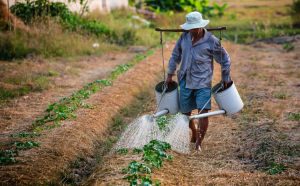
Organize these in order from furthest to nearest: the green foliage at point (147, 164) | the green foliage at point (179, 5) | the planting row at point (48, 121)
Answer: the green foliage at point (179, 5)
the planting row at point (48, 121)
the green foliage at point (147, 164)

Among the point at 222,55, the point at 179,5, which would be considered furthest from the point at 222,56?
the point at 179,5

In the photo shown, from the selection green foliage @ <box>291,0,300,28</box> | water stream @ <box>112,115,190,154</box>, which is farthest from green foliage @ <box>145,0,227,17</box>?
water stream @ <box>112,115,190,154</box>

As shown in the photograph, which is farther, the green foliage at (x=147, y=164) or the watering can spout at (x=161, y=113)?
the watering can spout at (x=161, y=113)

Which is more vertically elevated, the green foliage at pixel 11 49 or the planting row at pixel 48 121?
the green foliage at pixel 11 49

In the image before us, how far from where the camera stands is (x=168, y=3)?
72.0ft

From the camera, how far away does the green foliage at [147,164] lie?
3.24 metres

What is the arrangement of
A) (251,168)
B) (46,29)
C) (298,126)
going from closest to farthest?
(251,168) < (298,126) < (46,29)

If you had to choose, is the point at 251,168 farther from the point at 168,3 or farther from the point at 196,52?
the point at 168,3

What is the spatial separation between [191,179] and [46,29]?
8.71 meters

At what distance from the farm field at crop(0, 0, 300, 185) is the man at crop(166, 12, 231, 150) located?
2.42ft

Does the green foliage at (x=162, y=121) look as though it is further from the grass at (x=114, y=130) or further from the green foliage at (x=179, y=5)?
the green foliage at (x=179, y=5)

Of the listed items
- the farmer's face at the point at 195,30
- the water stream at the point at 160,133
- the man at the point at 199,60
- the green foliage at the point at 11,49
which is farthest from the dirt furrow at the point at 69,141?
the green foliage at the point at 11,49

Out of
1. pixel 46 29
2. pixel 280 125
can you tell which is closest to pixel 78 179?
pixel 280 125

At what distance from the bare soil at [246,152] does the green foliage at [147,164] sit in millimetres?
73
